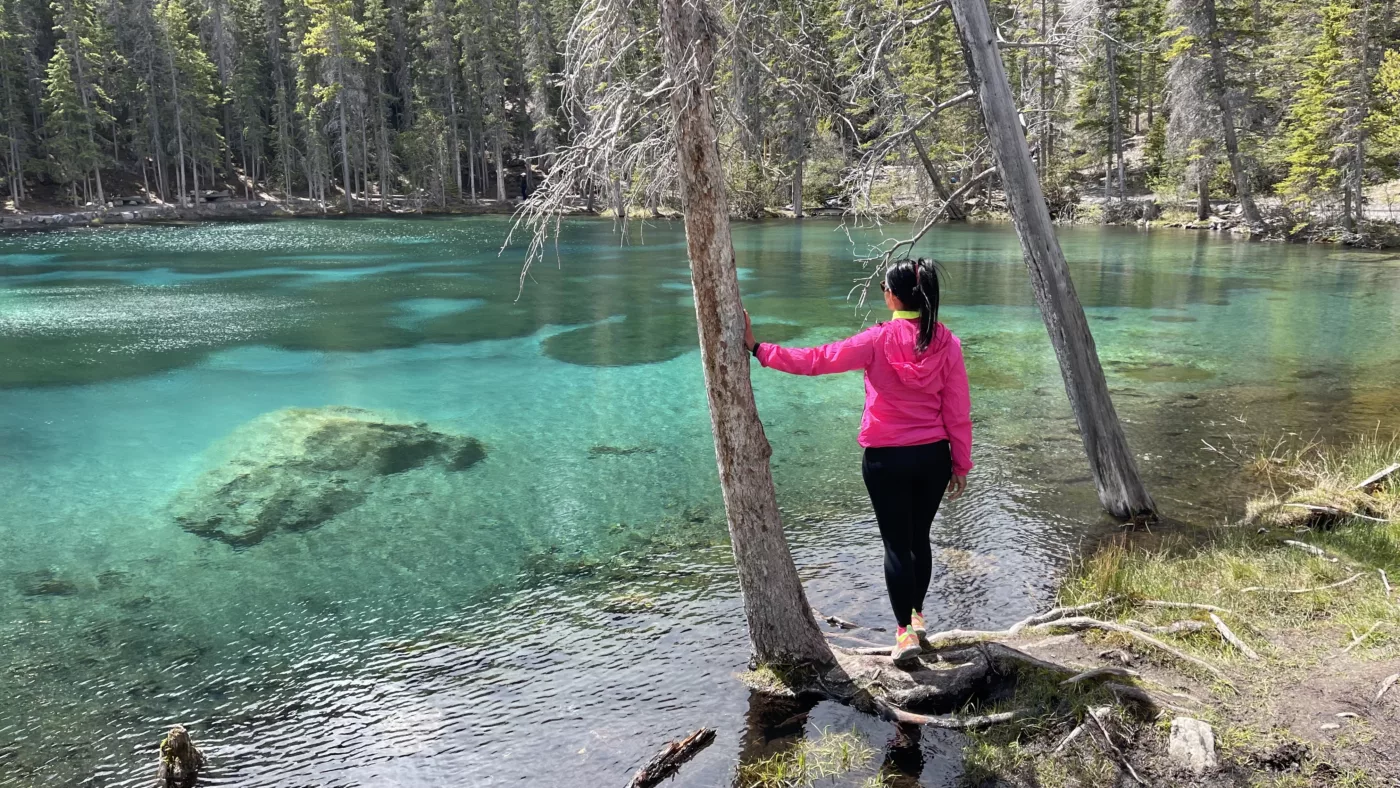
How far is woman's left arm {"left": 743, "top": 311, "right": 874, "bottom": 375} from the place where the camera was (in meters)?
3.95

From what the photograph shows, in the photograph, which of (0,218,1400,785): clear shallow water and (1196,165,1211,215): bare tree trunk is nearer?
(0,218,1400,785): clear shallow water

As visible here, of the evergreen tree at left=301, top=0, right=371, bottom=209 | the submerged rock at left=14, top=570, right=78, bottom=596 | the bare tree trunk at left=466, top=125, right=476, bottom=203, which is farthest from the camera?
the bare tree trunk at left=466, top=125, right=476, bottom=203

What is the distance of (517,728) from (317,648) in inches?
77.0

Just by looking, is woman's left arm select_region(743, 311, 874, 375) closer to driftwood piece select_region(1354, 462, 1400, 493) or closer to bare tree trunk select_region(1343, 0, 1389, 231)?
driftwood piece select_region(1354, 462, 1400, 493)

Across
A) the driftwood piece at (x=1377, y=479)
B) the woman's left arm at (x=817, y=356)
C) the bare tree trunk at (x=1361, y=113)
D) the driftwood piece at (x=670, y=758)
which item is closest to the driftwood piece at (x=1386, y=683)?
the woman's left arm at (x=817, y=356)

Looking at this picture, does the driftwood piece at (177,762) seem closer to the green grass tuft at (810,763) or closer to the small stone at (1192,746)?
the green grass tuft at (810,763)

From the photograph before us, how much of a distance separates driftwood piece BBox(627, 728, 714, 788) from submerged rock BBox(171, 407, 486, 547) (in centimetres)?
532

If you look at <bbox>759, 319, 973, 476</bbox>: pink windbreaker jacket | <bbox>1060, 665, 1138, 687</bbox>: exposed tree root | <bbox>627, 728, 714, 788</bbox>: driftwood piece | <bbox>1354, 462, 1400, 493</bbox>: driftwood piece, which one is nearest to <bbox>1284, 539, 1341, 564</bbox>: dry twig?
<bbox>1354, 462, 1400, 493</bbox>: driftwood piece

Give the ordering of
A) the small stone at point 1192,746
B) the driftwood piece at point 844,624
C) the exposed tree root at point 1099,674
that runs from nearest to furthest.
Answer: the small stone at point 1192,746 < the exposed tree root at point 1099,674 < the driftwood piece at point 844,624

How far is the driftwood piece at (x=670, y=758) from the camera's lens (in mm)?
4059

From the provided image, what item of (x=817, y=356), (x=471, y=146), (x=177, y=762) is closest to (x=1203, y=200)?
(x=817, y=356)

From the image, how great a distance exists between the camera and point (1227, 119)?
3438 centimetres

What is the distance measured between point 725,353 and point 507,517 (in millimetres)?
4901

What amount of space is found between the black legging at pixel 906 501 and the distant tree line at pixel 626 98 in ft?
5.49
